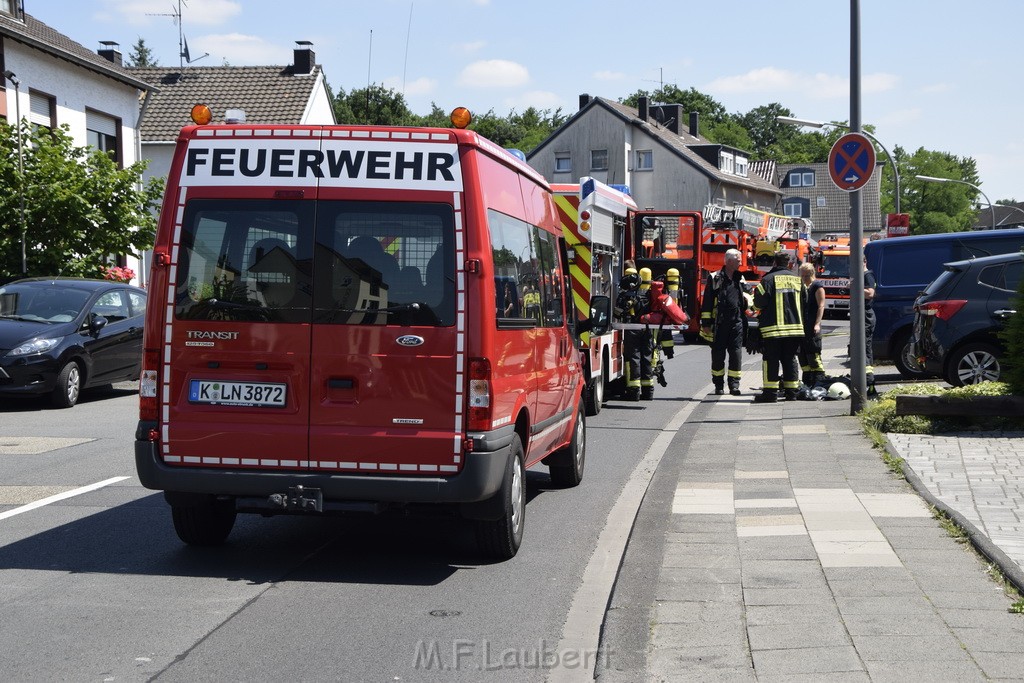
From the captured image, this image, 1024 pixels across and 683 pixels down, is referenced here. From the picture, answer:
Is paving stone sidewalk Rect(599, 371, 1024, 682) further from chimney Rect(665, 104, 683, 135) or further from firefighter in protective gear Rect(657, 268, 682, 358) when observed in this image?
chimney Rect(665, 104, 683, 135)

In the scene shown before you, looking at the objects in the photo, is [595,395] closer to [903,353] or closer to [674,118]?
[903,353]

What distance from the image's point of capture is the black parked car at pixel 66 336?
1477 cm

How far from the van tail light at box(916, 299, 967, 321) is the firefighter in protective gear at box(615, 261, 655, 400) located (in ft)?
11.7

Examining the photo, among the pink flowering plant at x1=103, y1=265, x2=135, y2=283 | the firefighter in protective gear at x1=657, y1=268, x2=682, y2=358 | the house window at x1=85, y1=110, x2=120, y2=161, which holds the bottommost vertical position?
the firefighter in protective gear at x1=657, y1=268, x2=682, y2=358

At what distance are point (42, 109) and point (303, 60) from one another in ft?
58.5

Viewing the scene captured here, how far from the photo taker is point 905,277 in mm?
18656

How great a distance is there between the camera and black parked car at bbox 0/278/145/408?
14.8 metres

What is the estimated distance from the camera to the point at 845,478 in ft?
30.4

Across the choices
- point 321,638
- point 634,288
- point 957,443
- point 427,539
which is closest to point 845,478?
point 957,443

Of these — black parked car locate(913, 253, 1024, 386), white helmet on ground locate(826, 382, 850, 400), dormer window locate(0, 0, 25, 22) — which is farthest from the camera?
dormer window locate(0, 0, 25, 22)

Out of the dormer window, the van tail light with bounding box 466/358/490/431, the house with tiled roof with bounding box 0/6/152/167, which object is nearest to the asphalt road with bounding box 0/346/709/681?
the van tail light with bounding box 466/358/490/431

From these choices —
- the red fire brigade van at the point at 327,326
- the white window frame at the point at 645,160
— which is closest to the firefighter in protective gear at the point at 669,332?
the red fire brigade van at the point at 327,326

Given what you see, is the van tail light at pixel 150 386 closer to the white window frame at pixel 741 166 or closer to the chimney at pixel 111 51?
the chimney at pixel 111 51

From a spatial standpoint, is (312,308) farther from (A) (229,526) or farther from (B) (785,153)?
(B) (785,153)
